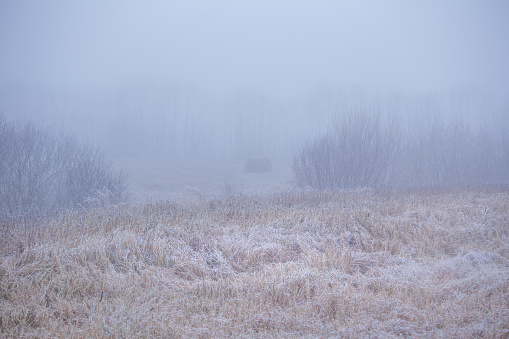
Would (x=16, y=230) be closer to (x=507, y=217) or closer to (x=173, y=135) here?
(x=507, y=217)

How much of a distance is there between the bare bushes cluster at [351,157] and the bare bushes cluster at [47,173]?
29.4 feet

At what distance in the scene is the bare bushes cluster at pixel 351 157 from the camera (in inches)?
595

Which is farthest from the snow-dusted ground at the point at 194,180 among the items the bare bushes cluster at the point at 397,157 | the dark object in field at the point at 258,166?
the bare bushes cluster at the point at 397,157

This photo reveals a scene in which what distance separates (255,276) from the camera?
162 inches

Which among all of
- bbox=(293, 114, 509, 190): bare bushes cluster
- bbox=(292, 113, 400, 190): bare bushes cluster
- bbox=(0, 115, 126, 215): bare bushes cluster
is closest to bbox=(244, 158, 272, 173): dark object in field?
bbox=(293, 114, 509, 190): bare bushes cluster

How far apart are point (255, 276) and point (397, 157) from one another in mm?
16375

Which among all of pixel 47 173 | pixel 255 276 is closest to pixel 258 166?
pixel 47 173

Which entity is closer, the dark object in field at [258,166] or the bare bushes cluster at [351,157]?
the bare bushes cluster at [351,157]

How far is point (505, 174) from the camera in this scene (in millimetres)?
18844

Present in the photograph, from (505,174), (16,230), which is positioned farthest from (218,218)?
(505,174)

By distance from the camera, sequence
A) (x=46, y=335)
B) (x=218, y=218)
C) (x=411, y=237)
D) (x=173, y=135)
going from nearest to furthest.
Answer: (x=46, y=335)
(x=411, y=237)
(x=218, y=218)
(x=173, y=135)

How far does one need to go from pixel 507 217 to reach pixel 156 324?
736 centimetres

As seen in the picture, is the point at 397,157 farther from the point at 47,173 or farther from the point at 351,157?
the point at 47,173

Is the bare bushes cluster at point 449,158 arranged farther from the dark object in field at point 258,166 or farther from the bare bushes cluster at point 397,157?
the dark object in field at point 258,166
